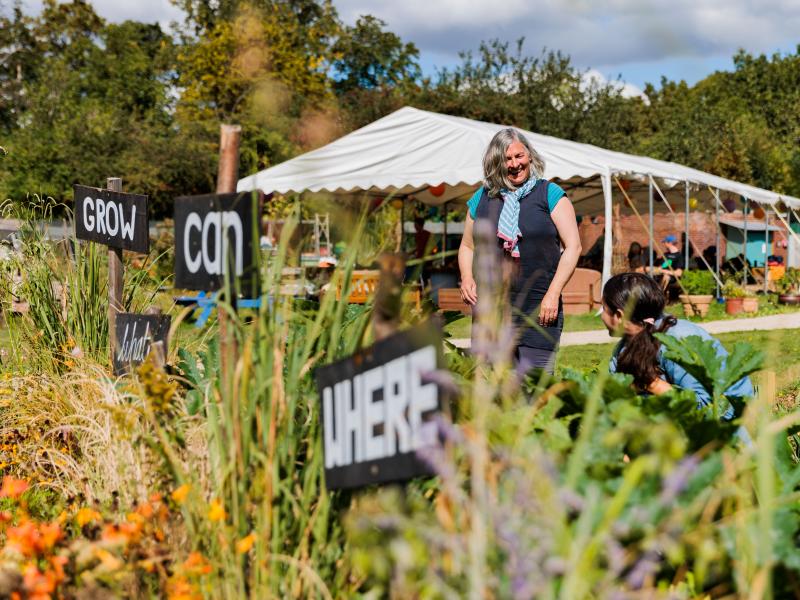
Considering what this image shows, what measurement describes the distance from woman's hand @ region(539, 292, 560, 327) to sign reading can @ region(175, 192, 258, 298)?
1841 millimetres

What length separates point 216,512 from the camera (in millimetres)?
1773

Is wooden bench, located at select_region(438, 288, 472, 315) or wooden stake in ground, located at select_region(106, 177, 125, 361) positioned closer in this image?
wooden stake in ground, located at select_region(106, 177, 125, 361)

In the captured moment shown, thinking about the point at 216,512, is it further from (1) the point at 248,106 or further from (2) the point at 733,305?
(1) the point at 248,106

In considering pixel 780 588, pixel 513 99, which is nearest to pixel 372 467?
pixel 780 588

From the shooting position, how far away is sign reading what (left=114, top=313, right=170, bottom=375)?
325 cm

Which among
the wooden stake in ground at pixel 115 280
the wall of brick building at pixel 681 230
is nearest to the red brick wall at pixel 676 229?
the wall of brick building at pixel 681 230

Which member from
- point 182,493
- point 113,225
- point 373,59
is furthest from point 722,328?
point 373,59

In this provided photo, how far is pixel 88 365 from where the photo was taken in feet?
12.3

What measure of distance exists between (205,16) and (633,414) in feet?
125

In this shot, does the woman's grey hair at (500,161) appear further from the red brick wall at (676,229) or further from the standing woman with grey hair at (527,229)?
the red brick wall at (676,229)

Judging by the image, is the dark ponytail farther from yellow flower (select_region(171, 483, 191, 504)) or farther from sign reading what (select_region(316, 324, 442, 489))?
yellow flower (select_region(171, 483, 191, 504))

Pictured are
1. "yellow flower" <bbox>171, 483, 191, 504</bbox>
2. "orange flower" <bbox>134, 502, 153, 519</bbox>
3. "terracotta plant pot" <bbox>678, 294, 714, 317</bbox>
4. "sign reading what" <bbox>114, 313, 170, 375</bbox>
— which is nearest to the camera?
"yellow flower" <bbox>171, 483, 191, 504</bbox>

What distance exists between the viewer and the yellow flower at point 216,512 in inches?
69.9

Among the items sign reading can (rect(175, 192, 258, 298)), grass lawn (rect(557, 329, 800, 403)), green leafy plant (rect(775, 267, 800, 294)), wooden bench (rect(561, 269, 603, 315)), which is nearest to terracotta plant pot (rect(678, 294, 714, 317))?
wooden bench (rect(561, 269, 603, 315))
